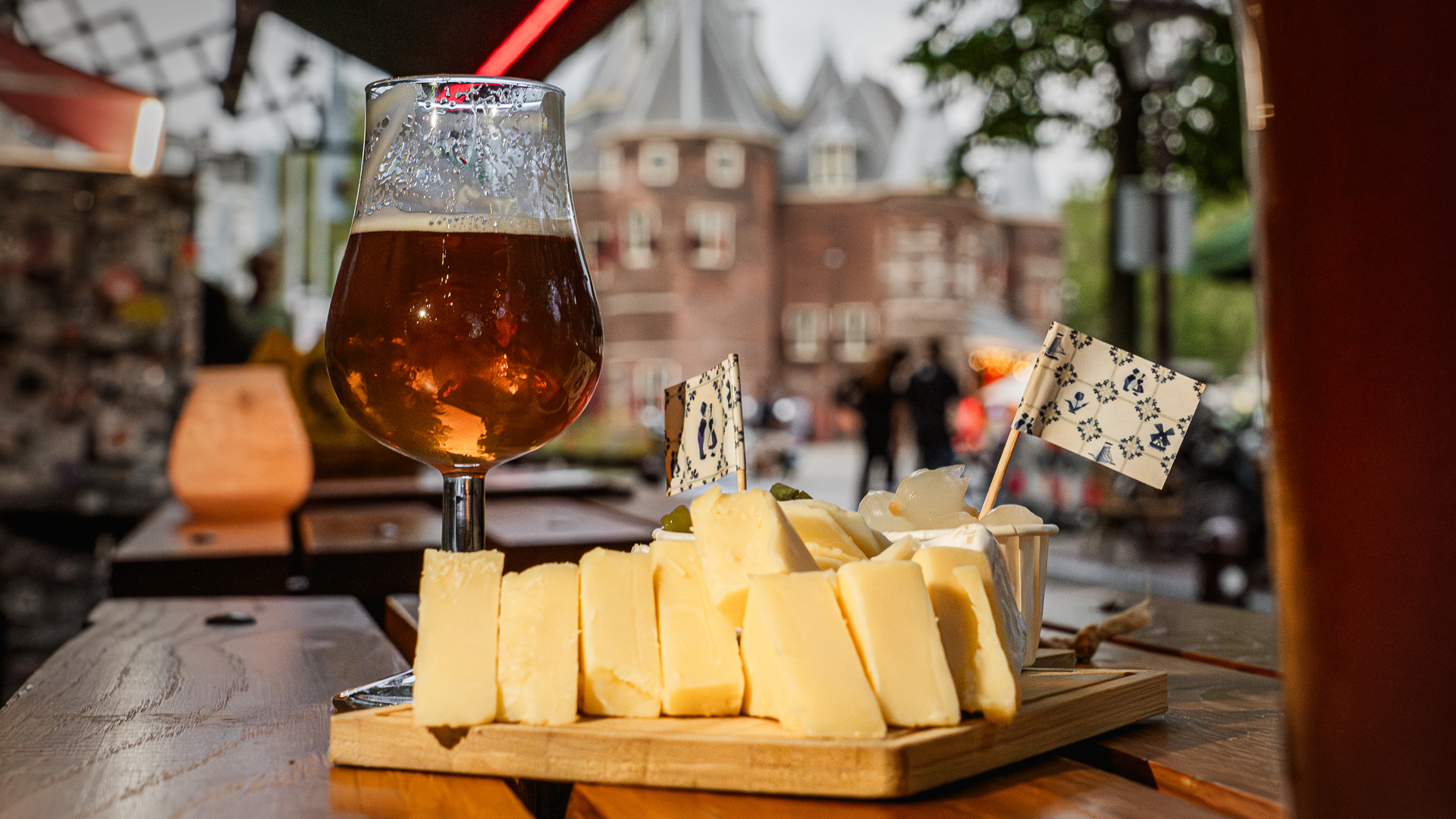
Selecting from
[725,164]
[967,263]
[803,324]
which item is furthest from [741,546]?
[967,263]

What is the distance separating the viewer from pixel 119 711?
738 mm

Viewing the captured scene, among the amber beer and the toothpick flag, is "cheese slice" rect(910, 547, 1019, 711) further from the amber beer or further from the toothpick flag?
the amber beer

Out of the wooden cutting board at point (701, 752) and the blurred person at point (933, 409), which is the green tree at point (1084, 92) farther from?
the wooden cutting board at point (701, 752)

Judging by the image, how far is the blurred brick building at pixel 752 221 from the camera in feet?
83.7

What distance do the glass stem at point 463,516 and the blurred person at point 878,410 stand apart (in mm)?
9040

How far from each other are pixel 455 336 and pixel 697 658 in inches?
10.9

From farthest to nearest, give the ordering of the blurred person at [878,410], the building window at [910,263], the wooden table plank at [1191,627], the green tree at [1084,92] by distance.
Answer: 1. the building window at [910,263]
2. the blurred person at [878,410]
3. the green tree at [1084,92]
4. the wooden table plank at [1191,627]

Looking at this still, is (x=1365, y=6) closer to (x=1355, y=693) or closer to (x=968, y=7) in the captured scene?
(x=1355, y=693)

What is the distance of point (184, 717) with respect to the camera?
72 cm

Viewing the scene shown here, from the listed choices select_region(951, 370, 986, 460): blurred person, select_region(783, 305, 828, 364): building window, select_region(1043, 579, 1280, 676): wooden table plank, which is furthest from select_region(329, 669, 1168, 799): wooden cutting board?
select_region(783, 305, 828, 364): building window

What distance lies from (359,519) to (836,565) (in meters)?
1.64

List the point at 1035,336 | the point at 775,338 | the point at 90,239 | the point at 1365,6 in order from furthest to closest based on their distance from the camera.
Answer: the point at 1035,336 → the point at 775,338 → the point at 90,239 → the point at 1365,6

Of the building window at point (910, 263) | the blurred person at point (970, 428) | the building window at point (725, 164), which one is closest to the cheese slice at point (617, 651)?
the blurred person at point (970, 428)

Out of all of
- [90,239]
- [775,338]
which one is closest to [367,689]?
[90,239]
